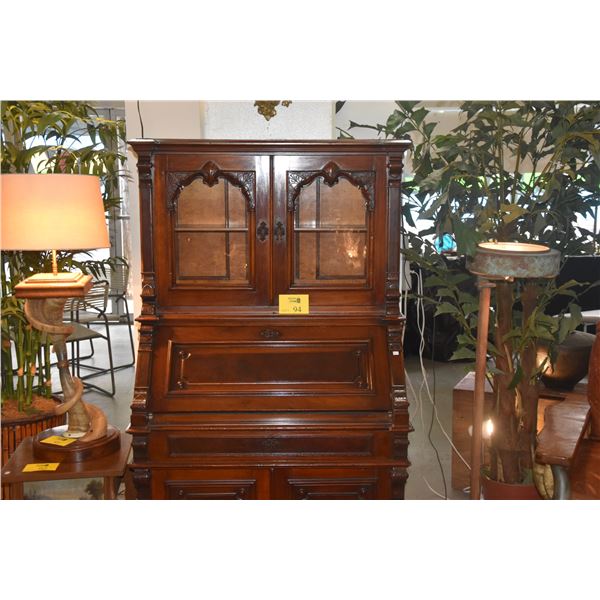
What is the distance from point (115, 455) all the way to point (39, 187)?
0.99 m

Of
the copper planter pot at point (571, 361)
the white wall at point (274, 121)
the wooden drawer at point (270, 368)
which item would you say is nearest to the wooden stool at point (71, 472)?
the wooden drawer at point (270, 368)

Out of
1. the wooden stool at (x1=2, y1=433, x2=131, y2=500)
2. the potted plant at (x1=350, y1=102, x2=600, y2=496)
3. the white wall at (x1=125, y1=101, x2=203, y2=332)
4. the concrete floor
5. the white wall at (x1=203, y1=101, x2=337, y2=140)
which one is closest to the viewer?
the wooden stool at (x1=2, y1=433, x2=131, y2=500)

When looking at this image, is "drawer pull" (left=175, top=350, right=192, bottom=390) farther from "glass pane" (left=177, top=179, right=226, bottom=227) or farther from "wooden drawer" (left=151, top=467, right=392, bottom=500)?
"glass pane" (left=177, top=179, right=226, bottom=227)

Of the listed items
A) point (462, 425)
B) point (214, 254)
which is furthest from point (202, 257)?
point (462, 425)

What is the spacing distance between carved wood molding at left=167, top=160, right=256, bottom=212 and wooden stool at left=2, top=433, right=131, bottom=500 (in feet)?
3.18

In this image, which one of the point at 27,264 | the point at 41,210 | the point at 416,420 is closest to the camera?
the point at 41,210

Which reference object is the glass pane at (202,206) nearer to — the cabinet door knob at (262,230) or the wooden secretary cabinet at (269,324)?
the wooden secretary cabinet at (269,324)

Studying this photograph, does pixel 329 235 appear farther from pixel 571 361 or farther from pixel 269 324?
pixel 571 361

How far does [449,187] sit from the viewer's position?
247 cm

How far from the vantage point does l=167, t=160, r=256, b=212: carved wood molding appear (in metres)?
2.40

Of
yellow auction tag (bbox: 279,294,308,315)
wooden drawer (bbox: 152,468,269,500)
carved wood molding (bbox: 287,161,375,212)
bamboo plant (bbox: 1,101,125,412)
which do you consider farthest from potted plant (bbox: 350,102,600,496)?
bamboo plant (bbox: 1,101,125,412)

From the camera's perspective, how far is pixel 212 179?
240cm

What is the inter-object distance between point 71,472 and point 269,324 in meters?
0.88

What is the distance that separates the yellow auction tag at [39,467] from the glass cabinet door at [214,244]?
2.38ft
